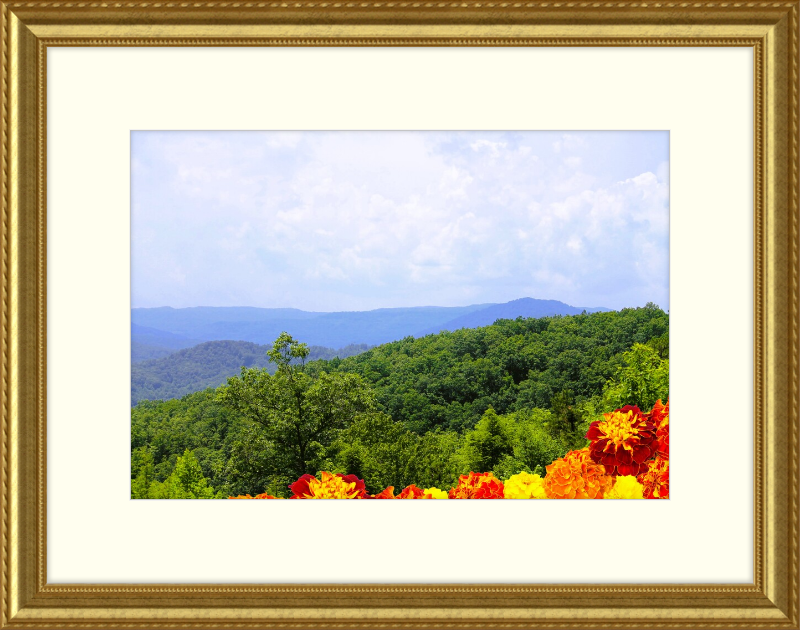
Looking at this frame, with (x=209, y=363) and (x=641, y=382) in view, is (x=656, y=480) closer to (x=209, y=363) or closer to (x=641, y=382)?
(x=641, y=382)

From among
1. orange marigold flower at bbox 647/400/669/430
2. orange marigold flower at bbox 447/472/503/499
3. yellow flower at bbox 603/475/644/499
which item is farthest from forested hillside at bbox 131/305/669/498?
yellow flower at bbox 603/475/644/499

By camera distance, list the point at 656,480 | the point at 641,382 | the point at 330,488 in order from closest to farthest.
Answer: the point at 656,480, the point at 330,488, the point at 641,382

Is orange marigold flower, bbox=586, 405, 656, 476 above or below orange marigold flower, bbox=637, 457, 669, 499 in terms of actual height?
above

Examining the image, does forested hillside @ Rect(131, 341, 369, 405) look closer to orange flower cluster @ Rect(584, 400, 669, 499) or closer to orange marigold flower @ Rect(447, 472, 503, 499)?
orange marigold flower @ Rect(447, 472, 503, 499)

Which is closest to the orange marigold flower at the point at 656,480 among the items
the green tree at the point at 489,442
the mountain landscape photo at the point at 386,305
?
the mountain landscape photo at the point at 386,305

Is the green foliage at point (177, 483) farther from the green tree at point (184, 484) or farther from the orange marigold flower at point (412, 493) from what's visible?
the orange marigold flower at point (412, 493)

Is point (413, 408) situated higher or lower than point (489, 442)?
higher

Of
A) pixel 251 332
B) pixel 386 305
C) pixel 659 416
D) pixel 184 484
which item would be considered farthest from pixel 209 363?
pixel 659 416
